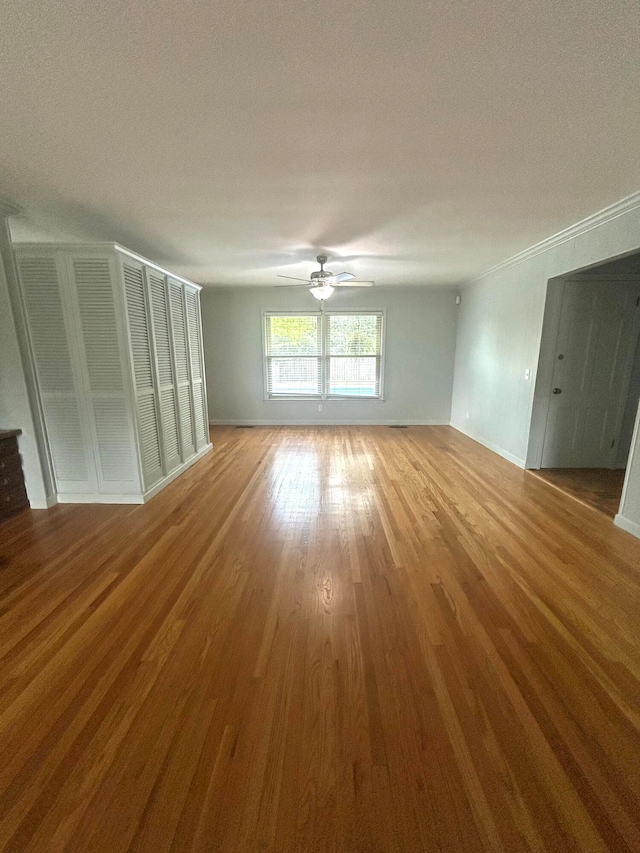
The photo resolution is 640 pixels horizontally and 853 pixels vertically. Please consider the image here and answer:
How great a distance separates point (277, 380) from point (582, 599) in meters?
5.59

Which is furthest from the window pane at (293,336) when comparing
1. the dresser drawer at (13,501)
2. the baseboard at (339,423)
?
the dresser drawer at (13,501)

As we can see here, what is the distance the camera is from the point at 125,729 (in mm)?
1254

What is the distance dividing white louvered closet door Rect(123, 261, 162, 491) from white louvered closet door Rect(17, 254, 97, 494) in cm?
48

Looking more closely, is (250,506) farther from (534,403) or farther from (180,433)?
(534,403)

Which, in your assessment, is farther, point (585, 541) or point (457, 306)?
point (457, 306)

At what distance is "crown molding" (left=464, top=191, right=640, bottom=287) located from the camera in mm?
2568

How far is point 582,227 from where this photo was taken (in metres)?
3.08

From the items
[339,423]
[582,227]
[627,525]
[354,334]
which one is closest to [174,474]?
[339,423]

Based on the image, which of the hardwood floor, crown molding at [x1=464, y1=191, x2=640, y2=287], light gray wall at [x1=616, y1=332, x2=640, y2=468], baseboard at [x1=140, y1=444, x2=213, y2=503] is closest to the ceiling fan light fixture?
crown molding at [x1=464, y1=191, x2=640, y2=287]

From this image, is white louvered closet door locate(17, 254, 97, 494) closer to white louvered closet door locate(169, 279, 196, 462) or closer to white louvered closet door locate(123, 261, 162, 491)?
white louvered closet door locate(123, 261, 162, 491)

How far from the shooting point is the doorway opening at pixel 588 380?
144 inches

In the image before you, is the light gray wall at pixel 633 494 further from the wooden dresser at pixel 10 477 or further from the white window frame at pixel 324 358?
the wooden dresser at pixel 10 477

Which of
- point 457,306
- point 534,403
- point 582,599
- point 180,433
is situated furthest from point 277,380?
point 582,599

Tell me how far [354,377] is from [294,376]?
46.4 inches
